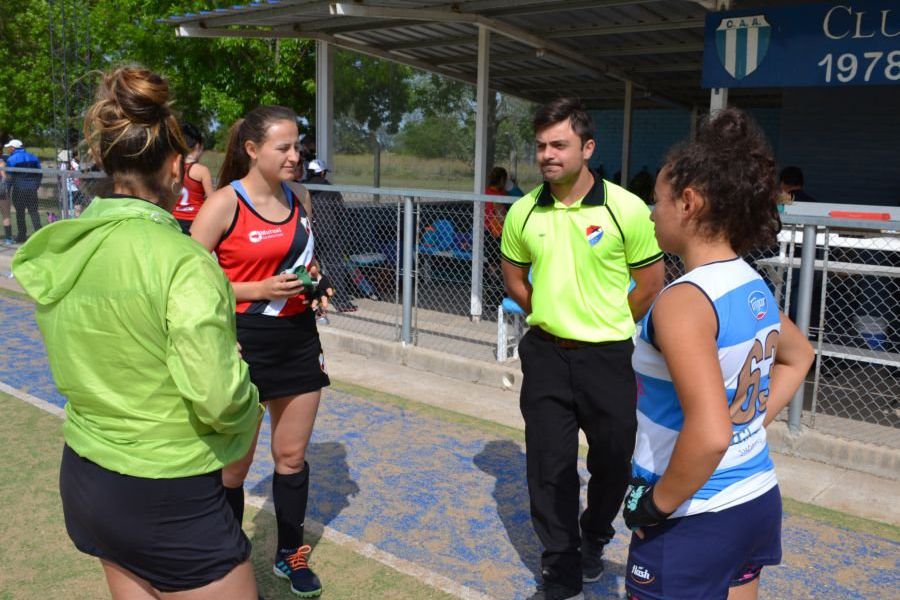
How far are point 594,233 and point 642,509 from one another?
64.1 inches

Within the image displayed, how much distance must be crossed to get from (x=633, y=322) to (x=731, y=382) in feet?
5.34

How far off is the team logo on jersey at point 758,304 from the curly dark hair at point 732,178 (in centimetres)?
12

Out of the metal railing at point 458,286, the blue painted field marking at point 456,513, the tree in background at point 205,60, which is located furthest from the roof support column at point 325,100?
the blue painted field marking at point 456,513

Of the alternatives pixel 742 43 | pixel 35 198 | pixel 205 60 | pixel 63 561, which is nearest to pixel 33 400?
pixel 63 561

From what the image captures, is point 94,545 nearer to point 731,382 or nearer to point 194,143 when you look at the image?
point 731,382

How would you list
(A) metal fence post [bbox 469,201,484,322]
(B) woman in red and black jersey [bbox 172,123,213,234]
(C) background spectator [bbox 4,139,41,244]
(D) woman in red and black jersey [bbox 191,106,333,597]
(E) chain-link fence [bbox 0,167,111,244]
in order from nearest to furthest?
(D) woman in red and black jersey [bbox 191,106,333,597] → (B) woman in red and black jersey [bbox 172,123,213,234] → (A) metal fence post [bbox 469,201,484,322] → (E) chain-link fence [bbox 0,167,111,244] → (C) background spectator [bbox 4,139,41,244]

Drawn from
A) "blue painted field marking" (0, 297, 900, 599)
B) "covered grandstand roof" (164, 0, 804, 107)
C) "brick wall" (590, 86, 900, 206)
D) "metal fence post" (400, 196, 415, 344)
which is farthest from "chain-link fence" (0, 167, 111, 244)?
"brick wall" (590, 86, 900, 206)

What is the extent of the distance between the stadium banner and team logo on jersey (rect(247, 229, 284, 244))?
4.78 m

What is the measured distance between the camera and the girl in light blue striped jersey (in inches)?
71.9

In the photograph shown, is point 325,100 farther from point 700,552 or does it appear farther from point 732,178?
point 700,552

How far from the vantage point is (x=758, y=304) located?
1957 mm

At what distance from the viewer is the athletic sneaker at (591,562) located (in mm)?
3688

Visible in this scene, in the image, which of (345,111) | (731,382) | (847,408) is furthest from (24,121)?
(731,382)

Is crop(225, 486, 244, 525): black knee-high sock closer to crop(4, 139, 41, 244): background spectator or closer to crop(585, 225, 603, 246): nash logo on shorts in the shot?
crop(585, 225, 603, 246): nash logo on shorts
